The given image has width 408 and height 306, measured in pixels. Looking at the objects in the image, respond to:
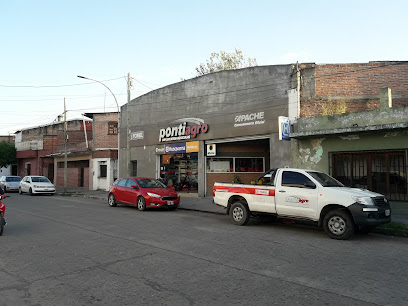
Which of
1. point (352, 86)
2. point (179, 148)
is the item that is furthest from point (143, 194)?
point (352, 86)

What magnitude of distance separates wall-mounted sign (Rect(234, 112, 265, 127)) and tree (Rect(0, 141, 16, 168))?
3857cm

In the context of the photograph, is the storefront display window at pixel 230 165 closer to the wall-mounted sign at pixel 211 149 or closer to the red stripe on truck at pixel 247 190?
the wall-mounted sign at pixel 211 149

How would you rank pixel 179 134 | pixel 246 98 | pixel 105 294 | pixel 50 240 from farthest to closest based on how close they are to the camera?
pixel 179 134, pixel 246 98, pixel 50 240, pixel 105 294

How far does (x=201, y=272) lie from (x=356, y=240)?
4.93 m

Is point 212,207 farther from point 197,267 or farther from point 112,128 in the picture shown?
point 112,128

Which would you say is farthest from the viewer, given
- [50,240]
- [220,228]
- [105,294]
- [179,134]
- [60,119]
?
[60,119]

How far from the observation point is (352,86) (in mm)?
15312

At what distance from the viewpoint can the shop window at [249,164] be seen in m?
19.9

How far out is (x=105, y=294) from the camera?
15.0 feet

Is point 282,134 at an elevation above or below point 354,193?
above

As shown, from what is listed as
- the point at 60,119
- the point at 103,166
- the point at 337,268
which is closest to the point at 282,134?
the point at 337,268

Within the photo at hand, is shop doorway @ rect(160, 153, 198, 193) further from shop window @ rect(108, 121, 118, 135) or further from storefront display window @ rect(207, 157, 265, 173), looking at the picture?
shop window @ rect(108, 121, 118, 135)

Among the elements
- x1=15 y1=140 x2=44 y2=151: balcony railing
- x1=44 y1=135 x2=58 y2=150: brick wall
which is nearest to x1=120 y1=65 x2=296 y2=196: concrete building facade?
x1=44 y1=135 x2=58 y2=150: brick wall

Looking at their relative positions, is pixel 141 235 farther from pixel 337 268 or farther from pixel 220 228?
pixel 337 268
